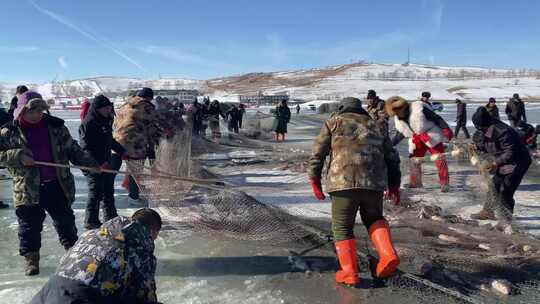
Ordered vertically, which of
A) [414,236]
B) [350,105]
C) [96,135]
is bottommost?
[414,236]

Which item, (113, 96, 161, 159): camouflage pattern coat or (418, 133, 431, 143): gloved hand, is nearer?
(113, 96, 161, 159): camouflage pattern coat

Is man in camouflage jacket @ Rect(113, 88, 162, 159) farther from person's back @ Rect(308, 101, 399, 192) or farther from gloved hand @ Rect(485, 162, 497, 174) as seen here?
gloved hand @ Rect(485, 162, 497, 174)

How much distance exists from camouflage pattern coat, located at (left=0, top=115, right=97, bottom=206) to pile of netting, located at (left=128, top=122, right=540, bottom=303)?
2.64ft

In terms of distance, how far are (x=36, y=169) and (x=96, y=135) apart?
1165mm

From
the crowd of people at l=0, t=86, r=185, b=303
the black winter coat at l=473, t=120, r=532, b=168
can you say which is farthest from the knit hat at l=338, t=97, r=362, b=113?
the black winter coat at l=473, t=120, r=532, b=168

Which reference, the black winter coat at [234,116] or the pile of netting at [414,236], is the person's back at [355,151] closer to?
the pile of netting at [414,236]

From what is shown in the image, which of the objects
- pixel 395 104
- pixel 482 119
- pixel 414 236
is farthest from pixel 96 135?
pixel 482 119

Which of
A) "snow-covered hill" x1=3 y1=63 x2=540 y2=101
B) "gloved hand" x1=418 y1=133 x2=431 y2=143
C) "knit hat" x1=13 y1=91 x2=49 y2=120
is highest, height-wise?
"snow-covered hill" x1=3 y1=63 x2=540 y2=101

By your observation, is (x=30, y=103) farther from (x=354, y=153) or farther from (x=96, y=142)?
(x=354, y=153)

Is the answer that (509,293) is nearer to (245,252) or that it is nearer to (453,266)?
(453,266)

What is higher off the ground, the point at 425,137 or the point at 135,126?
the point at 135,126

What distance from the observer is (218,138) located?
12.7m

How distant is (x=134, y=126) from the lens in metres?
5.64

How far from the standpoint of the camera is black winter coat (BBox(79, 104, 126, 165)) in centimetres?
468
